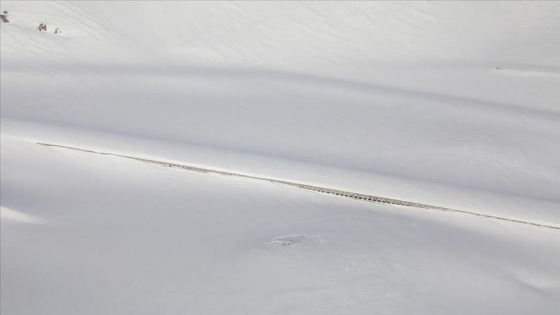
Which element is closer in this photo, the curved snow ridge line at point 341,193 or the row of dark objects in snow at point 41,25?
the curved snow ridge line at point 341,193

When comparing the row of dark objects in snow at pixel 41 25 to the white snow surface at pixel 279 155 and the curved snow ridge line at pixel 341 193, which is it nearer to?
the white snow surface at pixel 279 155

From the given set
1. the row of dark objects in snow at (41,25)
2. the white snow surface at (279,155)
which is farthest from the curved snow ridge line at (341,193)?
the row of dark objects in snow at (41,25)

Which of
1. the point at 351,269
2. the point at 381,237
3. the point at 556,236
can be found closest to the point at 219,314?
the point at 351,269

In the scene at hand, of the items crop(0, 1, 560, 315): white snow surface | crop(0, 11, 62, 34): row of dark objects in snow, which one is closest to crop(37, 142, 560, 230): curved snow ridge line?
crop(0, 1, 560, 315): white snow surface

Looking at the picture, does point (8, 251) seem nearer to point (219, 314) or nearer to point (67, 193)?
point (67, 193)

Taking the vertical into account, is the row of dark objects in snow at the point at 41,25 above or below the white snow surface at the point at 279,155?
above

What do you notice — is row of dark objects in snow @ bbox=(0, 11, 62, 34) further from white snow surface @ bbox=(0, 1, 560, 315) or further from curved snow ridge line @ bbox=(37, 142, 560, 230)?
curved snow ridge line @ bbox=(37, 142, 560, 230)

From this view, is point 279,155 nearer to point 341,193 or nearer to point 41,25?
point 341,193

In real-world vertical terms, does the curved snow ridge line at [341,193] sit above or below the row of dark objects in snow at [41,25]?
below

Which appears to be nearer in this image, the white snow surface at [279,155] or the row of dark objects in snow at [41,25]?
the white snow surface at [279,155]
